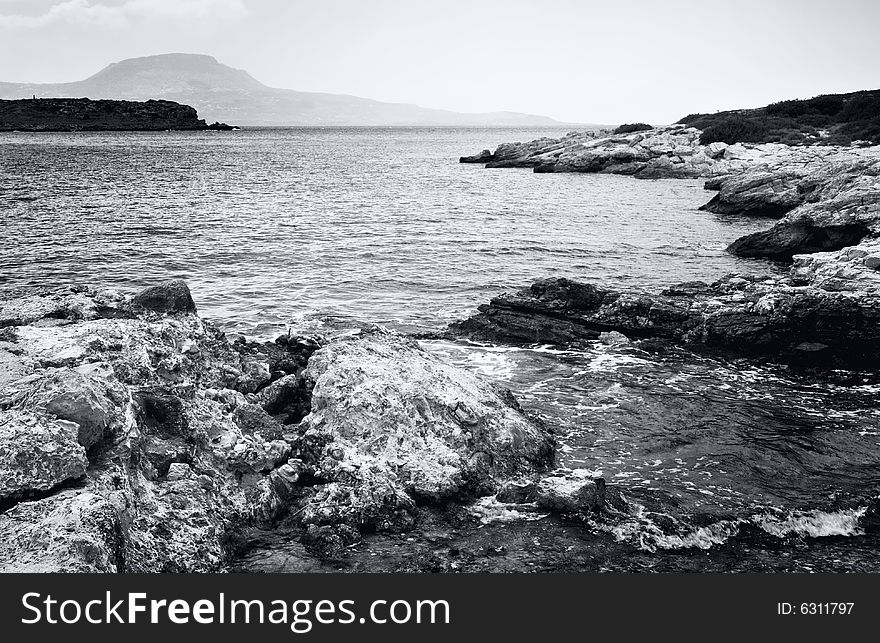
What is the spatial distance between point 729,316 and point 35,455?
15.1m

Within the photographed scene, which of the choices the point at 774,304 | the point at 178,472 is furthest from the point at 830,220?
the point at 178,472

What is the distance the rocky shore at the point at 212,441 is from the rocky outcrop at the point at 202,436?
22 mm

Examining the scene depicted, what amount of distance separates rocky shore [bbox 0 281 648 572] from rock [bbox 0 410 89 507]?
0.01 m

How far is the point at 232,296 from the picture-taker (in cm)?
2141

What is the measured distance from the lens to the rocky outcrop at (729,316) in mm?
14984

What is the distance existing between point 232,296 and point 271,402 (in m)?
11.7

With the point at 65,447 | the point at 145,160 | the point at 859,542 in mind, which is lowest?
the point at 859,542

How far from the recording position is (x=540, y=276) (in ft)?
82.1

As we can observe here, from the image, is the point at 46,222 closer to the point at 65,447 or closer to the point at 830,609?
the point at 65,447

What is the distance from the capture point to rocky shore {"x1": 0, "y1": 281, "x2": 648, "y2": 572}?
6.59m

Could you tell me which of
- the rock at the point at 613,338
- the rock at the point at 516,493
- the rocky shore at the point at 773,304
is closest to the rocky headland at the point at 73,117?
the rocky shore at the point at 773,304

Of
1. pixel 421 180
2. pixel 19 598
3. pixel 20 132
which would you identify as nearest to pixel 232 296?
pixel 19 598

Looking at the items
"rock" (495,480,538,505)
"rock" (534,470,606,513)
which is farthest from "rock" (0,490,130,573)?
"rock" (534,470,606,513)

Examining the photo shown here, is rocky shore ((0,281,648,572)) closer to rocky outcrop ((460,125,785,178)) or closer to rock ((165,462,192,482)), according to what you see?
rock ((165,462,192,482))
